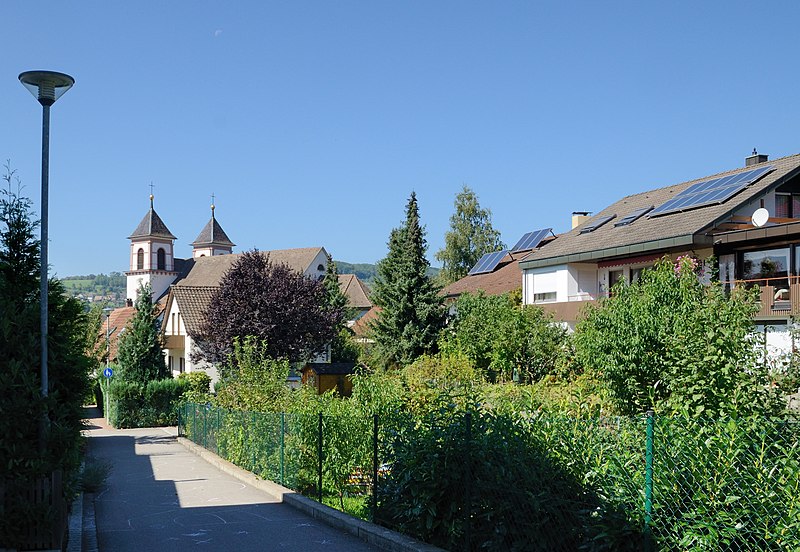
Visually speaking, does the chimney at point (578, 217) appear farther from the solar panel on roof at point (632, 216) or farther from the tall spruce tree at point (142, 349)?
the tall spruce tree at point (142, 349)

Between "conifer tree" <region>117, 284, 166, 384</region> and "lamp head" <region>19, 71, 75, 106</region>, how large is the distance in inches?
1249

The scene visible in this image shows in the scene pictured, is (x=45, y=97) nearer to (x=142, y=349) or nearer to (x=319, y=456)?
(x=319, y=456)

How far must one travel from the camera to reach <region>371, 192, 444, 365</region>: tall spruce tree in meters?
39.1

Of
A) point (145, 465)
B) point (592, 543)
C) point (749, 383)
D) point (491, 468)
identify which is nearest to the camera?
point (592, 543)

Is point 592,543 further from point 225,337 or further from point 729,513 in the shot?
point 225,337

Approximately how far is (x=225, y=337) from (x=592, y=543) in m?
33.4

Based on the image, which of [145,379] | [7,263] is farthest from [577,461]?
[145,379]

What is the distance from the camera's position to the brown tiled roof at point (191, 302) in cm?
4689

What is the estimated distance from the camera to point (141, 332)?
129ft

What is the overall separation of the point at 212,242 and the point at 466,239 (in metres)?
52.9

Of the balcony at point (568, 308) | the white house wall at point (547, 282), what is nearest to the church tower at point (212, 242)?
the white house wall at point (547, 282)

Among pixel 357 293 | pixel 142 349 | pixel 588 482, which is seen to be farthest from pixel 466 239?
pixel 588 482

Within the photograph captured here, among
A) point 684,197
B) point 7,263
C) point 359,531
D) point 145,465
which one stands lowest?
point 145,465

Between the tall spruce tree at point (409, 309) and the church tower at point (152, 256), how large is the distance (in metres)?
59.3
